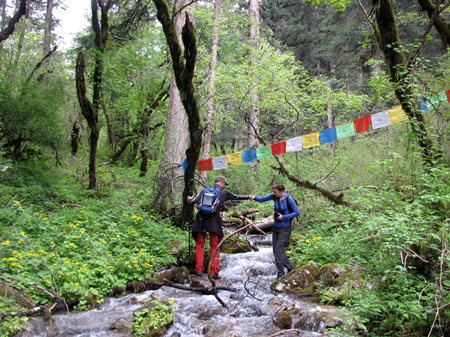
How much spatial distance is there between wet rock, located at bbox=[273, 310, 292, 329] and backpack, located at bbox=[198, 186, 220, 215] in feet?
7.67

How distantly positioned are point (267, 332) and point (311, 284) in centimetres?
158

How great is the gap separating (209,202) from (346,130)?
12.5 ft

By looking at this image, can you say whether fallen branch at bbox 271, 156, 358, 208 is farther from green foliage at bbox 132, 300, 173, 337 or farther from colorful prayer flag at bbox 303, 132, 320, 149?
green foliage at bbox 132, 300, 173, 337

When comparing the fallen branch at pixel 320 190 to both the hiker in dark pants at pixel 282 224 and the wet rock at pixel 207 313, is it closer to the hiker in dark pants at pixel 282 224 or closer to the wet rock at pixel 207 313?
the hiker in dark pants at pixel 282 224

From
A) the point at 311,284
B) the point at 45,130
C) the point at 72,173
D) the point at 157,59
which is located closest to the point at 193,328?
the point at 311,284

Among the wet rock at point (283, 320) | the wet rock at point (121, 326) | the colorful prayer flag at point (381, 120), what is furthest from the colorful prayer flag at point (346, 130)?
the wet rock at point (121, 326)

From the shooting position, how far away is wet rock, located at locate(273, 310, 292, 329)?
12.8 ft

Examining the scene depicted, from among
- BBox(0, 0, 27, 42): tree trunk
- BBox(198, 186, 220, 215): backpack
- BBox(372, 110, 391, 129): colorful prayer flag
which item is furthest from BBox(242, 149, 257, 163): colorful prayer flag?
BBox(0, 0, 27, 42): tree trunk

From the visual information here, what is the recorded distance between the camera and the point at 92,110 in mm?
8984

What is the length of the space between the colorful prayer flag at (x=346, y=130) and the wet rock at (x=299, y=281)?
3285mm

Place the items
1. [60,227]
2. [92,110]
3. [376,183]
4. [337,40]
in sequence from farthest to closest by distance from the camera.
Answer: [337,40] < [92,110] < [376,183] < [60,227]

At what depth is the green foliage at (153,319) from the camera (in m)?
3.74

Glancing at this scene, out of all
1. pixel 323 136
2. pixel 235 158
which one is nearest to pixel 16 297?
pixel 235 158

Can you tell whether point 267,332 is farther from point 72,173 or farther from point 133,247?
point 72,173
